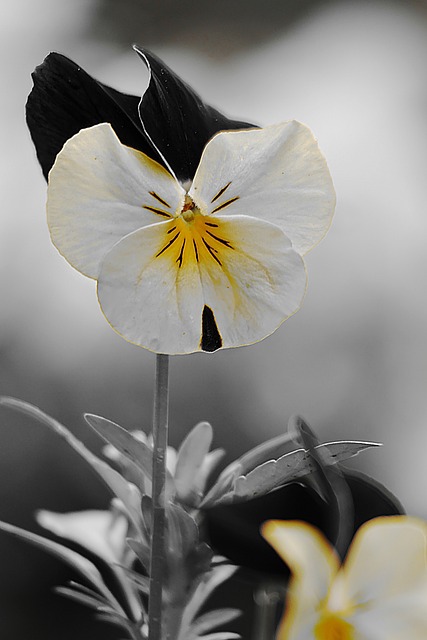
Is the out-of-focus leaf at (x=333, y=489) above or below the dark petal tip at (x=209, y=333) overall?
below

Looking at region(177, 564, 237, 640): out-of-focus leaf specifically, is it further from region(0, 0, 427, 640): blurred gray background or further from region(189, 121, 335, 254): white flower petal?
region(0, 0, 427, 640): blurred gray background

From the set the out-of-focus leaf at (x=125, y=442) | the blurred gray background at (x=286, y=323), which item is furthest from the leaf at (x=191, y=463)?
the blurred gray background at (x=286, y=323)

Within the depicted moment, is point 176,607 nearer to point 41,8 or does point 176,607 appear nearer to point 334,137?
point 334,137

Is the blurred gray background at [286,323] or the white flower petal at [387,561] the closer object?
the white flower petal at [387,561]

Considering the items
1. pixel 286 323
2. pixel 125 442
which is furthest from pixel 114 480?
pixel 286 323

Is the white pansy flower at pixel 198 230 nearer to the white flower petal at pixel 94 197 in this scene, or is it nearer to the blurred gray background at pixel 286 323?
the white flower petal at pixel 94 197

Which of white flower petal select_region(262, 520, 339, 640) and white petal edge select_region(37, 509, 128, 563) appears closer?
white flower petal select_region(262, 520, 339, 640)

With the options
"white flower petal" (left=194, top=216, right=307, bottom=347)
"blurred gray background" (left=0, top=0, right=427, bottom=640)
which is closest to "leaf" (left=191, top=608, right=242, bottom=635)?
"white flower petal" (left=194, top=216, right=307, bottom=347)
